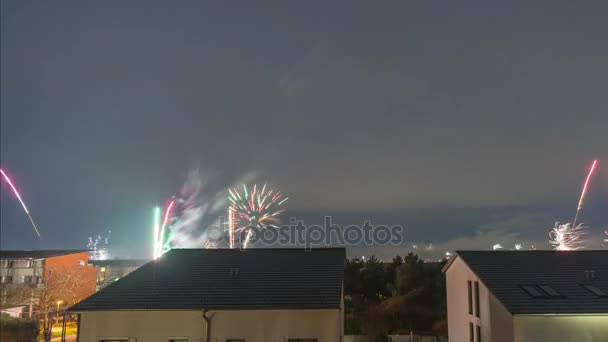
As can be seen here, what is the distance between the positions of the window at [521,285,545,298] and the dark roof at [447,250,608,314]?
0.07 metres

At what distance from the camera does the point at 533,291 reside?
1717cm

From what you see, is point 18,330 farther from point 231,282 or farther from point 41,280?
point 41,280

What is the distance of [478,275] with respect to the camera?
18.5 m

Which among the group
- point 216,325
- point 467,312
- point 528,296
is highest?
point 528,296

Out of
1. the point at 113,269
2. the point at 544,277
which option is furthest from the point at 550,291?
the point at 113,269

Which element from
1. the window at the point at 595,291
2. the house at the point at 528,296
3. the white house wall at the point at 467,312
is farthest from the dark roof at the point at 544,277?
the white house wall at the point at 467,312

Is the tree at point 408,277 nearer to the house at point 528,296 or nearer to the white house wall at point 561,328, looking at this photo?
the house at point 528,296

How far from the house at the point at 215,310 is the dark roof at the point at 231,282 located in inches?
1.4

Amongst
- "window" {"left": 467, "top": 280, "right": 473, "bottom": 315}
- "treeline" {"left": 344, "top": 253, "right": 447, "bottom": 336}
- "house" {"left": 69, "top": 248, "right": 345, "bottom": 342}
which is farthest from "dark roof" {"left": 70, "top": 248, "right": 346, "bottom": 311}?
"treeline" {"left": 344, "top": 253, "right": 447, "bottom": 336}

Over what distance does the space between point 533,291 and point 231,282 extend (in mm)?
11560

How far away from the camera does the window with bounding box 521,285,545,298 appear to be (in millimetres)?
16823

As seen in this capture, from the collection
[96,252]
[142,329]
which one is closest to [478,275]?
[142,329]

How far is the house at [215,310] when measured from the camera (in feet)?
53.1

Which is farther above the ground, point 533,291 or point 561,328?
point 533,291
